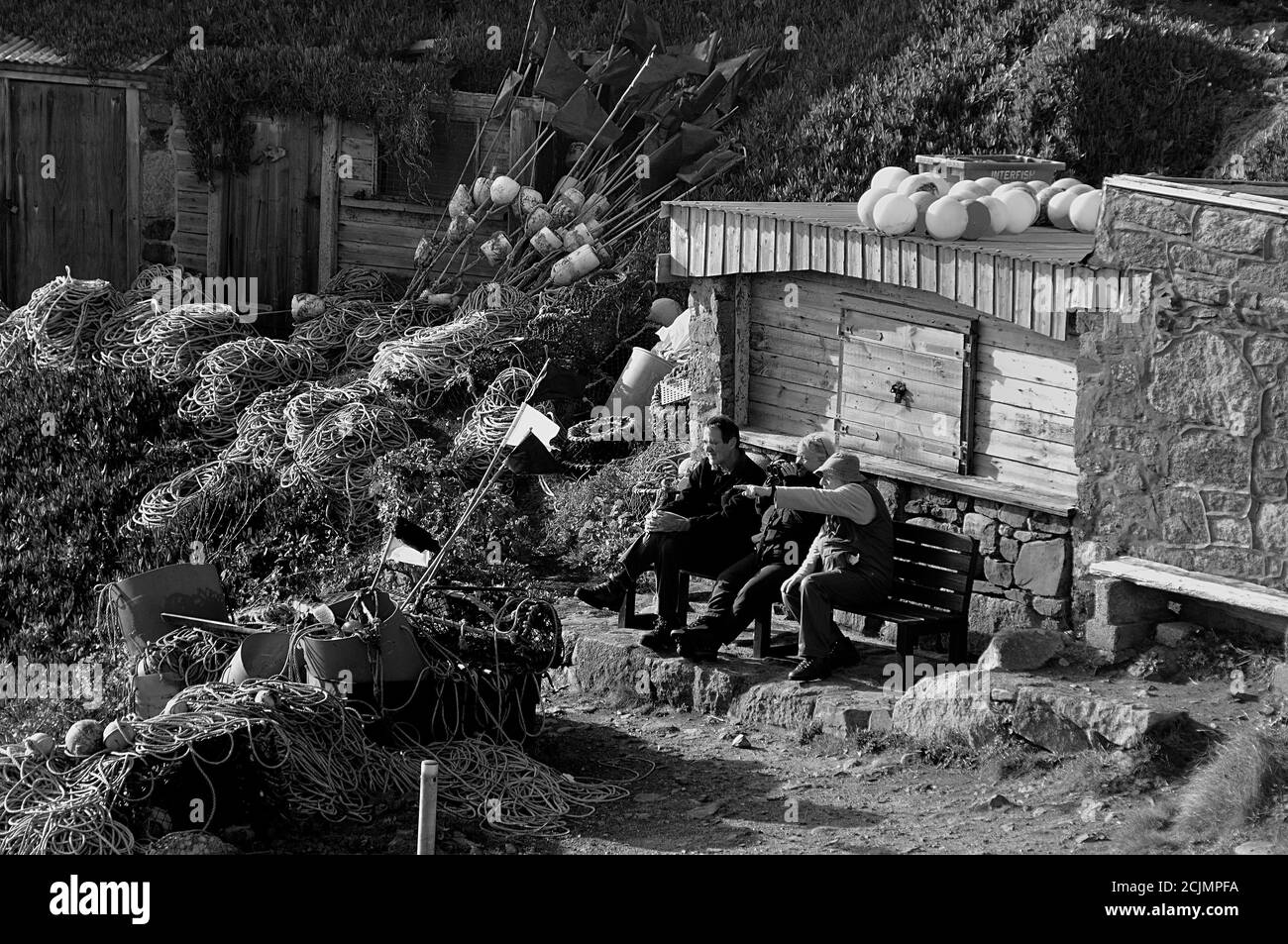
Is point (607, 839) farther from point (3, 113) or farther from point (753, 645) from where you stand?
point (3, 113)

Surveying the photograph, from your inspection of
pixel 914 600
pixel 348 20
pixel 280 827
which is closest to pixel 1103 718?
pixel 914 600

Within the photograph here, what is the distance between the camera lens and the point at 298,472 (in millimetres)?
12625

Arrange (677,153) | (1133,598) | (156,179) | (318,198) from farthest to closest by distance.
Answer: (156,179), (318,198), (677,153), (1133,598)

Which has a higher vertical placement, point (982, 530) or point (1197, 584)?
point (982, 530)

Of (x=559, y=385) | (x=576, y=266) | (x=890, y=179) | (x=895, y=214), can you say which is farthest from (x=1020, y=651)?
(x=576, y=266)

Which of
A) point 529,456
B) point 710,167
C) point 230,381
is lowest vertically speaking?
point 529,456

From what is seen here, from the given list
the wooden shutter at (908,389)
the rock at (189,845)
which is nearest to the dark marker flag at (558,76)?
the wooden shutter at (908,389)

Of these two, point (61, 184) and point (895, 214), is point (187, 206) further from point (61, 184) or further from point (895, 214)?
point (895, 214)

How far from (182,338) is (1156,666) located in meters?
9.34

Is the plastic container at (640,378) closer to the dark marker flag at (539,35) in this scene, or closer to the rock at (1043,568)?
the rock at (1043,568)

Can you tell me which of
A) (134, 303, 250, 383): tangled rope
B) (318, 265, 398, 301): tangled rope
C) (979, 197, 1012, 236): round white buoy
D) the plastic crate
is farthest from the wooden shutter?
(318, 265, 398, 301): tangled rope

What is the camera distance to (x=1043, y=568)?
838 centimetres

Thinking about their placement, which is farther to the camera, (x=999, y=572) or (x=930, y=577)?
(x=999, y=572)

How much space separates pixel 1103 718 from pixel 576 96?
9.58 metres
